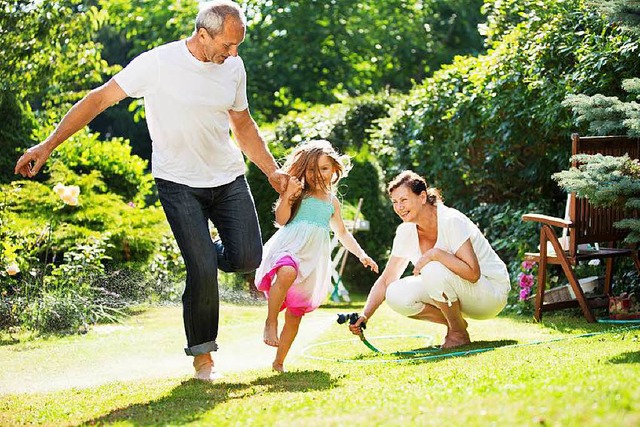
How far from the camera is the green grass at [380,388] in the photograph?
351cm

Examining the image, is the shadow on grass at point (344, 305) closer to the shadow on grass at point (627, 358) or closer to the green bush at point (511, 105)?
Answer: the green bush at point (511, 105)

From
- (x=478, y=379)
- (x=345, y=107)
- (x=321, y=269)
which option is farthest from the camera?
(x=345, y=107)

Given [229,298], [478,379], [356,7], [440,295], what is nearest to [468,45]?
[356,7]

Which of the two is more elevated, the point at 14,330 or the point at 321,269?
the point at 321,269

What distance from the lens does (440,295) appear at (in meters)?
5.87

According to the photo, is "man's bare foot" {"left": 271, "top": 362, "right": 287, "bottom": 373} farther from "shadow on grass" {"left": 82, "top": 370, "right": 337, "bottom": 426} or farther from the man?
the man

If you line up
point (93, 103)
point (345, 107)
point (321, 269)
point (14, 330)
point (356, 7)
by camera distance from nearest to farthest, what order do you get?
point (93, 103), point (321, 269), point (14, 330), point (345, 107), point (356, 7)

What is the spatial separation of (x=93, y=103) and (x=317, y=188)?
4.49ft

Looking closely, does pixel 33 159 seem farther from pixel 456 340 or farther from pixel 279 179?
pixel 456 340

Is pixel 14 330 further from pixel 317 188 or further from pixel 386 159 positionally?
pixel 386 159

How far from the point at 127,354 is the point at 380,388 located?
2.78 meters

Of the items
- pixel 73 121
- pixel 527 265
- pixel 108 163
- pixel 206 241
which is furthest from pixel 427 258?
pixel 108 163

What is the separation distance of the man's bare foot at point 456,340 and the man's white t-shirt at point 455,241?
0.36m

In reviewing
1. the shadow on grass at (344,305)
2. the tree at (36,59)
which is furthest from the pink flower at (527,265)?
the tree at (36,59)
